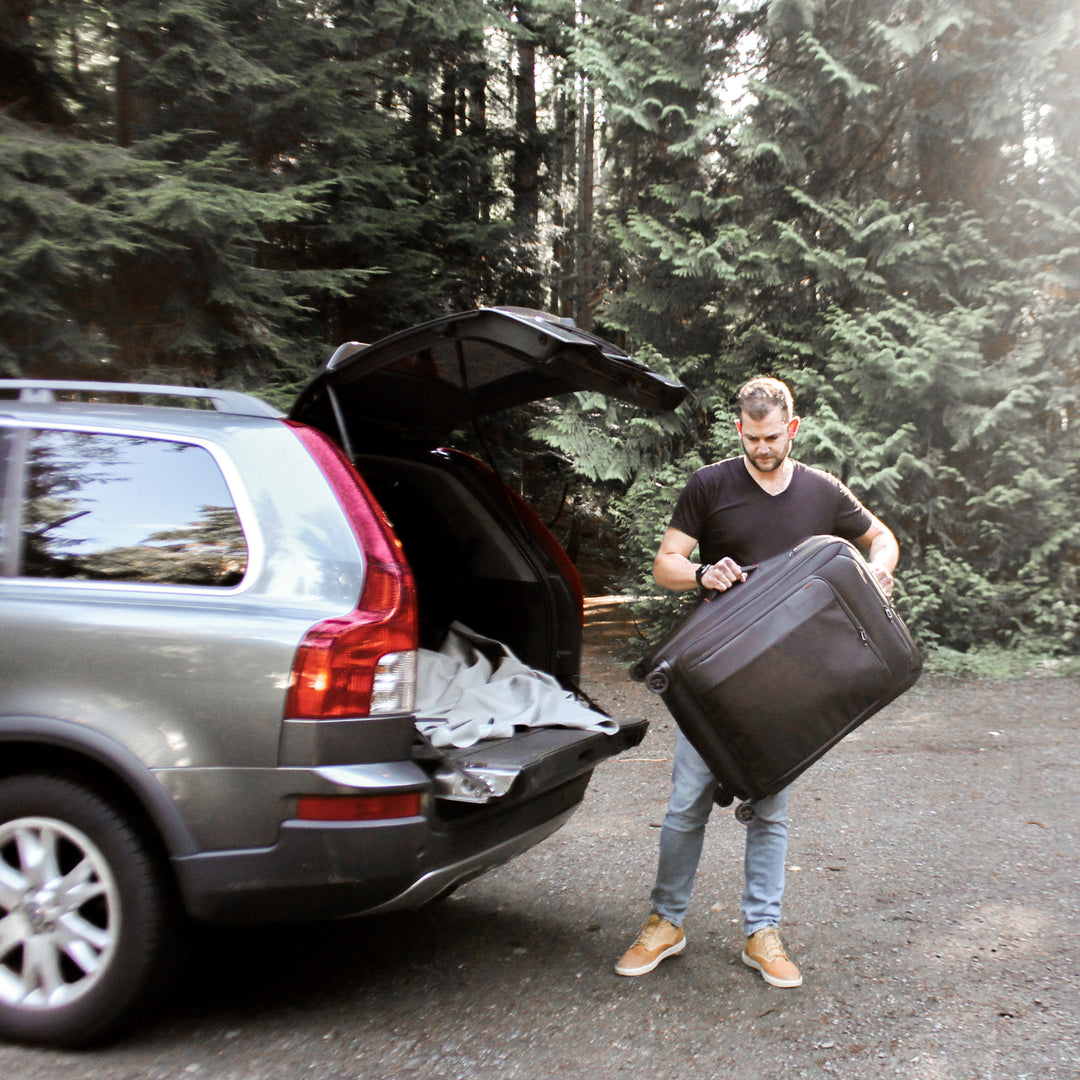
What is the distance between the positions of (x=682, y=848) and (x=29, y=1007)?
203 centimetres

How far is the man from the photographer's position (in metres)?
3.32

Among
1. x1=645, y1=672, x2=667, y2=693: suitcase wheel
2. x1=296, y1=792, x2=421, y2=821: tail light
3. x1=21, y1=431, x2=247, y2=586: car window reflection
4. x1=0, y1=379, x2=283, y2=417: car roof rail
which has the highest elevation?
x1=0, y1=379, x2=283, y2=417: car roof rail

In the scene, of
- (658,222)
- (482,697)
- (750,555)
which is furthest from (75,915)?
(658,222)

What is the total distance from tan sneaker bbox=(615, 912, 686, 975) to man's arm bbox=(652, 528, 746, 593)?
1.16 meters

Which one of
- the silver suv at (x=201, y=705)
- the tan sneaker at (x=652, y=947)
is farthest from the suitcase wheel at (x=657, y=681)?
the tan sneaker at (x=652, y=947)

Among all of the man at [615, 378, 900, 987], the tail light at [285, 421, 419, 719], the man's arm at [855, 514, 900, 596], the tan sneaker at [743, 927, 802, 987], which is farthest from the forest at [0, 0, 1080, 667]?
the tan sneaker at [743, 927, 802, 987]

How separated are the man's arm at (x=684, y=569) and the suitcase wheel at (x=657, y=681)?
0.31 metres

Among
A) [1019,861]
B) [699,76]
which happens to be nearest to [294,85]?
[699,76]

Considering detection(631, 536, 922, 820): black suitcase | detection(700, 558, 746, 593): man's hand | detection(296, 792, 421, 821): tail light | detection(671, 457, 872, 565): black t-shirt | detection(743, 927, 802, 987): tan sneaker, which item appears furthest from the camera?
detection(671, 457, 872, 565): black t-shirt

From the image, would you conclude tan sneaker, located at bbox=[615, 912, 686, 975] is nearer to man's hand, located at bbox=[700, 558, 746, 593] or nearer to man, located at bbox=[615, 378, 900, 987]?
man, located at bbox=[615, 378, 900, 987]

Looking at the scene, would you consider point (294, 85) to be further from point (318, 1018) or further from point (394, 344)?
point (318, 1018)

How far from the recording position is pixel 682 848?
342 cm

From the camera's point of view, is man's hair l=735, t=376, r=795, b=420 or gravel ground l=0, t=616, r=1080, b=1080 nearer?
gravel ground l=0, t=616, r=1080, b=1080

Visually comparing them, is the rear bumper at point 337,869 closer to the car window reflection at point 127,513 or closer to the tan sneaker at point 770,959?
the car window reflection at point 127,513
